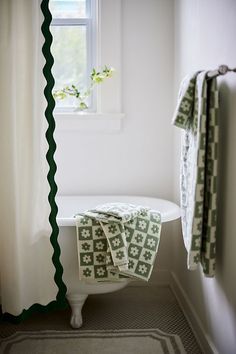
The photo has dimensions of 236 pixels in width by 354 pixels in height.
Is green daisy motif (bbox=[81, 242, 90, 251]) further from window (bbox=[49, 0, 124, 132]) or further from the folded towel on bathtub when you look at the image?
window (bbox=[49, 0, 124, 132])

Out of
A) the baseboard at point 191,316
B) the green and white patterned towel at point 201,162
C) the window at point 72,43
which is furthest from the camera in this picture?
the window at point 72,43

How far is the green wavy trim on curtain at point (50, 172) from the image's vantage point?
1.58 metres

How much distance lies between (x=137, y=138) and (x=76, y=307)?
1126mm

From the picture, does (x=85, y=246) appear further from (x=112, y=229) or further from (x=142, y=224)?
(x=142, y=224)

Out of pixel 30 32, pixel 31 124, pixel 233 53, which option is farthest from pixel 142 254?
pixel 30 32

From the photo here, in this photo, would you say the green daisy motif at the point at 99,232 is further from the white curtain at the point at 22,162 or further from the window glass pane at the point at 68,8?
the window glass pane at the point at 68,8

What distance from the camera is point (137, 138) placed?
2.53 metres

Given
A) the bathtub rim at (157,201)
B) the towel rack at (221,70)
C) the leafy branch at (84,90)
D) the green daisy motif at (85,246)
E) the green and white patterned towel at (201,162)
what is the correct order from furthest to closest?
the leafy branch at (84,90)
the bathtub rim at (157,201)
the green daisy motif at (85,246)
the green and white patterned towel at (201,162)
the towel rack at (221,70)

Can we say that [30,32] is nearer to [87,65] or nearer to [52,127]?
[52,127]

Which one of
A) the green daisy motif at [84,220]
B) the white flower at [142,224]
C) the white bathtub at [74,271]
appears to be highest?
the green daisy motif at [84,220]

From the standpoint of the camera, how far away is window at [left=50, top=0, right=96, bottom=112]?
99.3 inches

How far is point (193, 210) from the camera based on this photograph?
1427mm

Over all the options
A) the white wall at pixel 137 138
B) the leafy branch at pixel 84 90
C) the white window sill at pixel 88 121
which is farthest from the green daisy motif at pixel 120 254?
the leafy branch at pixel 84 90

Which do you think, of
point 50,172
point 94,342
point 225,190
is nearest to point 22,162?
point 50,172
